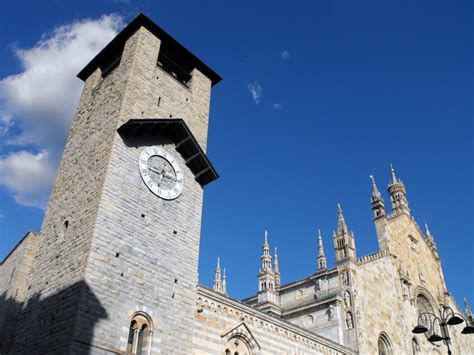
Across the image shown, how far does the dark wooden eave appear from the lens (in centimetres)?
1966

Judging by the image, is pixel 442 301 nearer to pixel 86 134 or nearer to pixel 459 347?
pixel 459 347

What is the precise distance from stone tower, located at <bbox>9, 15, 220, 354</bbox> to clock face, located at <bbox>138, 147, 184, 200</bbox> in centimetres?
5

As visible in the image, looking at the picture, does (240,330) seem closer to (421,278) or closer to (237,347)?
(237,347)

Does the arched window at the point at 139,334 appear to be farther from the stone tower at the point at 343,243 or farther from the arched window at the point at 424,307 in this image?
the arched window at the point at 424,307

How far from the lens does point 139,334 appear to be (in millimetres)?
16344

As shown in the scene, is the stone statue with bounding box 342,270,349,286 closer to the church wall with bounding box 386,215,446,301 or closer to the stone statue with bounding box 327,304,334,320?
the stone statue with bounding box 327,304,334,320

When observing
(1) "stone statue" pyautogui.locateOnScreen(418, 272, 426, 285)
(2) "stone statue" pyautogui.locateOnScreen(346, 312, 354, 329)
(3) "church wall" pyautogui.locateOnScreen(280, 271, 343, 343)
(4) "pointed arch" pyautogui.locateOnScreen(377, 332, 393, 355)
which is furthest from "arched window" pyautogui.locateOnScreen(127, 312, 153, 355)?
(1) "stone statue" pyautogui.locateOnScreen(418, 272, 426, 285)

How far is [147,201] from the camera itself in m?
18.9

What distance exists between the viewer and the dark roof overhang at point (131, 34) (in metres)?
23.4

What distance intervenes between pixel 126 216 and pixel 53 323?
4399 mm

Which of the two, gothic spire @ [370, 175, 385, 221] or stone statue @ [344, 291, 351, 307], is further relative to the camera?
gothic spire @ [370, 175, 385, 221]

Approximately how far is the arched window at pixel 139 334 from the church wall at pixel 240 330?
278 cm

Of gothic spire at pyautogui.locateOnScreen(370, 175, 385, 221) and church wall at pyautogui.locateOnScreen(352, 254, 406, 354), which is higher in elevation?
gothic spire at pyautogui.locateOnScreen(370, 175, 385, 221)

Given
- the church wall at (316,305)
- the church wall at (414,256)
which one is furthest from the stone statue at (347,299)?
the church wall at (414,256)
